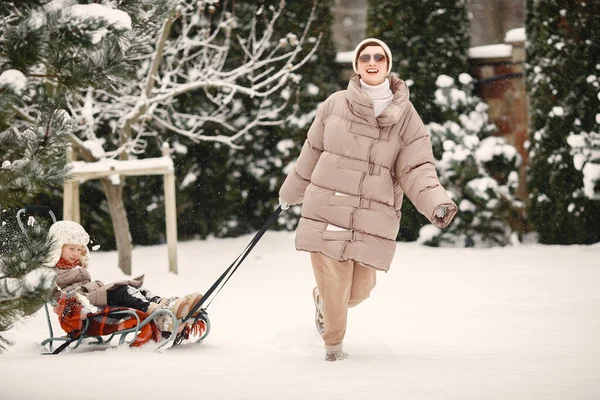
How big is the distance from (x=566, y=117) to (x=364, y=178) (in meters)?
5.51

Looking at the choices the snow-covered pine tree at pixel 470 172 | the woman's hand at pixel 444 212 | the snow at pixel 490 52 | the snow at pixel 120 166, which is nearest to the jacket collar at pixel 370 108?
the woman's hand at pixel 444 212

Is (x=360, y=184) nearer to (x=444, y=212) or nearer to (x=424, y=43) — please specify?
(x=444, y=212)

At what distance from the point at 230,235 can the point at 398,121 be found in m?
6.32

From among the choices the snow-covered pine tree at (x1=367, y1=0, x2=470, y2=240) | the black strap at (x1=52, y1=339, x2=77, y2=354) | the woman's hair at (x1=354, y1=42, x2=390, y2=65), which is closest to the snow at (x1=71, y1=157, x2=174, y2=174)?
the black strap at (x1=52, y1=339, x2=77, y2=354)

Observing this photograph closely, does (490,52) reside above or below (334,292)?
above

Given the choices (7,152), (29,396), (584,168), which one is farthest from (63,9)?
(584,168)

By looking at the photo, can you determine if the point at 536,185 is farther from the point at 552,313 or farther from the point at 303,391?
the point at 303,391

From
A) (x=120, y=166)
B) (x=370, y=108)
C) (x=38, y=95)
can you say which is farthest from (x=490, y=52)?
(x=38, y=95)

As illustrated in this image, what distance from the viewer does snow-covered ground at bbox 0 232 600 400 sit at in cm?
358

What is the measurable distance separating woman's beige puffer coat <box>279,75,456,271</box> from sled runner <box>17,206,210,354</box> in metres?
0.89

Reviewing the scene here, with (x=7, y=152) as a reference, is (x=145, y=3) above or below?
above

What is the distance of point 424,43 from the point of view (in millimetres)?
9656

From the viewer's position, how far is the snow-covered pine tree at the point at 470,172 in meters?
9.50

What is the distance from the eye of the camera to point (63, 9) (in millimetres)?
3125
